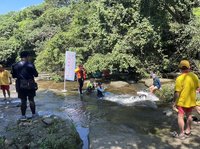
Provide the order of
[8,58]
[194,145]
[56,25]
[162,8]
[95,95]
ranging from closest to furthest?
[194,145] → [95,95] → [162,8] → [56,25] → [8,58]

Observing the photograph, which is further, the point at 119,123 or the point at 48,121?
the point at 119,123

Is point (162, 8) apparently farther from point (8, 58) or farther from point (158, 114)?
point (8, 58)

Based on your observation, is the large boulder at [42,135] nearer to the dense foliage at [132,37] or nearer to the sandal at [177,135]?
the sandal at [177,135]

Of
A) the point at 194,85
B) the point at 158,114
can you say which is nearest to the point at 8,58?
the point at 158,114

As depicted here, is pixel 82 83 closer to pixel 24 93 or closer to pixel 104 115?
pixel 104 115

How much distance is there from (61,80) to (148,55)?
19.8ft

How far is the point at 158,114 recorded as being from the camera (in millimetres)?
9930

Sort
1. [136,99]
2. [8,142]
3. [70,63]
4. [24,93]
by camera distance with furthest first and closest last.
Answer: [70,63], [136,99], [24,93], [8,142]

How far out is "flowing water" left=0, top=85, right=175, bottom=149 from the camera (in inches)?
274

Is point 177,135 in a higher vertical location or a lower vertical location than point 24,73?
lower

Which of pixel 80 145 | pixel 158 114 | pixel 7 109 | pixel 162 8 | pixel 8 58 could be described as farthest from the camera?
pixel 8 58

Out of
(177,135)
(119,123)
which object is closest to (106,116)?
(119,123)

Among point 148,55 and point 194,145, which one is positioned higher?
point 148,55

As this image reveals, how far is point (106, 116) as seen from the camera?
979 centimetres
